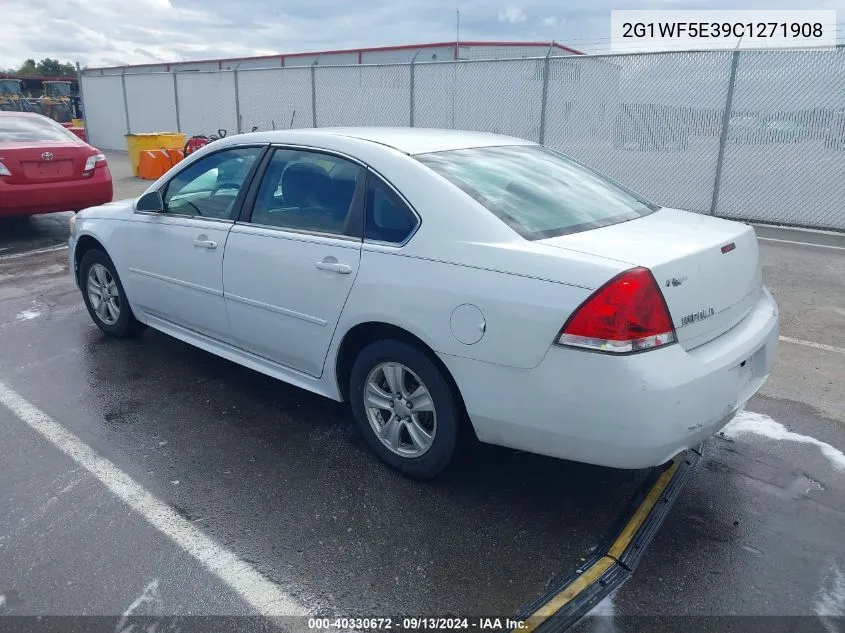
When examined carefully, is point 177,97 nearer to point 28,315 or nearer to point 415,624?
point 28,315

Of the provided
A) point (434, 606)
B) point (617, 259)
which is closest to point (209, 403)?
point (434, 606)

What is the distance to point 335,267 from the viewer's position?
3.42 m

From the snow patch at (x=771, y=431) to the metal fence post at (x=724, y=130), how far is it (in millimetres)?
7194

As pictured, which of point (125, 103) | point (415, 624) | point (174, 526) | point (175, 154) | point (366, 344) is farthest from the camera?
point (125, 103)

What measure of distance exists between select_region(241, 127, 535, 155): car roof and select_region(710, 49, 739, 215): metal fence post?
23.5 ft

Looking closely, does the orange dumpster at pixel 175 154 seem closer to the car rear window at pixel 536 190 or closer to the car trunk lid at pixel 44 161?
the car trunk lid at pixel 44 161

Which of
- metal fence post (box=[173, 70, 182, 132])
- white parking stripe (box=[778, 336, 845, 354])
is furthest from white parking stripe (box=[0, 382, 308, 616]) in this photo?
metal fence post (box=[173, 70, 182, 132])

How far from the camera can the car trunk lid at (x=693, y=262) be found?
2760 mm

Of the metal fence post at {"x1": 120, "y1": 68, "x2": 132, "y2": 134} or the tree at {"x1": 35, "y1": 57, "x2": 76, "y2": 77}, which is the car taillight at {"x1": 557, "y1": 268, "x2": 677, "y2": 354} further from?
the tree at {"x1": 35, "y1": 57, "x2": 76, "y2": 77}

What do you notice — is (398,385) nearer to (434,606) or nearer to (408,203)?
(408,203)

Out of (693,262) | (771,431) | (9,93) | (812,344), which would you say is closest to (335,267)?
(693,262)

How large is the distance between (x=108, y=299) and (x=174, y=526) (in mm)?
2767

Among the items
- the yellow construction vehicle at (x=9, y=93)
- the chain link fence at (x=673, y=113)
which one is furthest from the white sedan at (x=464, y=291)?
the yellow construction vehicle at (x=9, y=93)

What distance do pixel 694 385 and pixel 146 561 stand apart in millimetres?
2244
